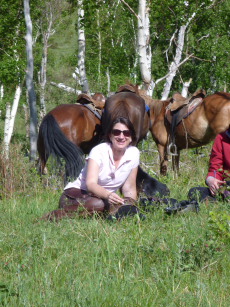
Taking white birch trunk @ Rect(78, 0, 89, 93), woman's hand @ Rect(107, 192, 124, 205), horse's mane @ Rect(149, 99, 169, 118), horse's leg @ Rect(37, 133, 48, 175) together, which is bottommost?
horse's leg @ Rect(37, 133, 48, 175)

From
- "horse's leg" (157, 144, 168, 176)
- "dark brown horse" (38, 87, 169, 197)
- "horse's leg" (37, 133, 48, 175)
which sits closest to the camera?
"dark brown horse" (38, 87, 169, 197)

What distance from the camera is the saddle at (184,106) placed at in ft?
39.0

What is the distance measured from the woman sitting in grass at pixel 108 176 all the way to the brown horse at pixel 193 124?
5.49 m

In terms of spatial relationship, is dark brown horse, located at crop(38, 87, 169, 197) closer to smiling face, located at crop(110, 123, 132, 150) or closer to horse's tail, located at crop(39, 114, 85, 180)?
horse's tail, located at crop(39, 114, 85, 180)

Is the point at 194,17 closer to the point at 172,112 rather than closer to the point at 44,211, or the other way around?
the point at 172,112

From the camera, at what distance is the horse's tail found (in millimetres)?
8617

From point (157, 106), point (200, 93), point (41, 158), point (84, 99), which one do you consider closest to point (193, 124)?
point (200, 93)

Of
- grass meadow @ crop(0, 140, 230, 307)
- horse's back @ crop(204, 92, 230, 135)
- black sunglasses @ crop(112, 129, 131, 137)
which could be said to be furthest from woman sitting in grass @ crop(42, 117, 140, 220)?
horse's back @ crop(204, 92, 230, 135)

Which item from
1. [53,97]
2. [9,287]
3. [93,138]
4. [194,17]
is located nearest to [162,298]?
[9,287]

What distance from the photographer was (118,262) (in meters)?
4.00

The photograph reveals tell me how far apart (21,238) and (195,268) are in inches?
60.1

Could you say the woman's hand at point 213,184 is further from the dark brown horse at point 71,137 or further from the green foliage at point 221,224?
the green foliage at point 221,224

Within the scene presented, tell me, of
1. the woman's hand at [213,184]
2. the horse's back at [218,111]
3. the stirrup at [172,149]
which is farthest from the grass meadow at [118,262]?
the stirrup at [172,149]

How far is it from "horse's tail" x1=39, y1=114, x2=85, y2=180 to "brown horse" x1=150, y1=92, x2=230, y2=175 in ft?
11.1
